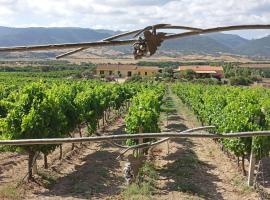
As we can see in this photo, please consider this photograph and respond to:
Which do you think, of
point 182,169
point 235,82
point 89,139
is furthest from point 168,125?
point 235,82

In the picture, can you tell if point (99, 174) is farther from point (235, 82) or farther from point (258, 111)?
point (235, 82)

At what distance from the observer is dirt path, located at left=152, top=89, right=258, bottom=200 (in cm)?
1422

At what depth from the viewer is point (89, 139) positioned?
2670mm

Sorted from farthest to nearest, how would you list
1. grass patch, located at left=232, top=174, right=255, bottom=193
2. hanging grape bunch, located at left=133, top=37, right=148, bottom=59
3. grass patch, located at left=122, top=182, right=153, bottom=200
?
grass patch, located at left=232, top=174, right=255, bottom=193
grass patch, located at left=122, top=182, right=153, bottom=200
hanging grape bunch, located at left=133, top=37, right=148, bottom=59

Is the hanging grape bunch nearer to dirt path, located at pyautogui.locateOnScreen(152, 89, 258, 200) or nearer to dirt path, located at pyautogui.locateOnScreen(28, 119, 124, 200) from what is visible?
dirt path, located at pyautogui.locateOnScreen(152, 89, 258, 200)

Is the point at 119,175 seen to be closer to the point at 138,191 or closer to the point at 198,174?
the point at 138,191

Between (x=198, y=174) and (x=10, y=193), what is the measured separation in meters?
7.05

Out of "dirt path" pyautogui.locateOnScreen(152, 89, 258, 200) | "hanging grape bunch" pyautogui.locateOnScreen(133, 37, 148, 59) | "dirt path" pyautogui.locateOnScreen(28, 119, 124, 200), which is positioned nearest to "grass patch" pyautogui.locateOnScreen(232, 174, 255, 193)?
"dirt path" pyautogui.locateOnScreen(152, 89, 258, 200)

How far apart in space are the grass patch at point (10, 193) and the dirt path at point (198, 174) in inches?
172

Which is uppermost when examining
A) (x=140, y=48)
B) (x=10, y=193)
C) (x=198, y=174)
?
(x=140, y=48)

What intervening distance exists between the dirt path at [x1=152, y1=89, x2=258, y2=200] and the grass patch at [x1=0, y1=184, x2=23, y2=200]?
438 centimetres

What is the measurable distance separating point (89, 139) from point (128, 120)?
48.2 feet

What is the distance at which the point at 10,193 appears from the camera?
540 inches

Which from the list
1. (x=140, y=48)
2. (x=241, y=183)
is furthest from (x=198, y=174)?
(x=140, y=48)
